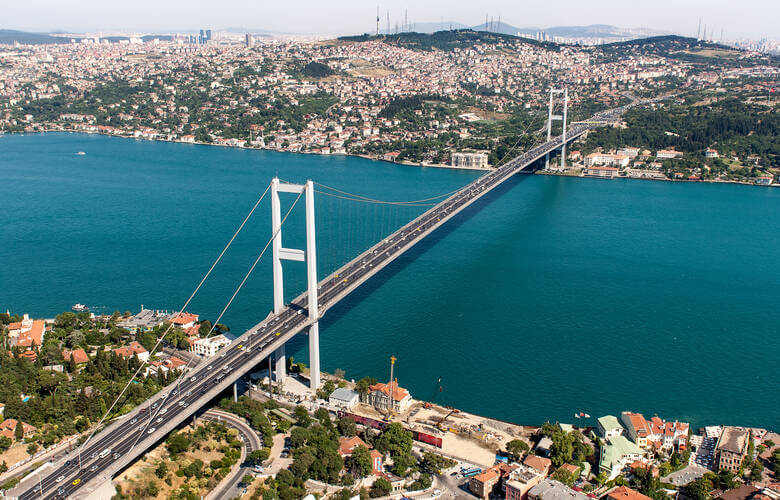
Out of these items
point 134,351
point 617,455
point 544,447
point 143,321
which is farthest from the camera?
point 143,321

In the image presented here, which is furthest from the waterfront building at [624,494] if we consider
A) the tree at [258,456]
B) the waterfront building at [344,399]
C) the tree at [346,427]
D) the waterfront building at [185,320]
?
the waterfront building at [185,320]

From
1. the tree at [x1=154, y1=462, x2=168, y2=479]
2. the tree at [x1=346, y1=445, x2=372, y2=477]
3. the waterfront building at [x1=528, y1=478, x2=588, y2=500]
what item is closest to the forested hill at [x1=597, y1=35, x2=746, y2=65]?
the waterfront building at [x1=528, y1=478, x2=588, y2=500]

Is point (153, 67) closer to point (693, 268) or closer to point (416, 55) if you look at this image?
point (416, 55)

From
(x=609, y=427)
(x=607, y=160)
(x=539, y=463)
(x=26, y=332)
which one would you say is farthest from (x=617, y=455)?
(x=607, y=160)

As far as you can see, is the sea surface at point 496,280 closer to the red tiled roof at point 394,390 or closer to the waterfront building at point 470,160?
the red tiled roof at point 394,390

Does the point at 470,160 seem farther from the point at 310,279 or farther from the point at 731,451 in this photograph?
the point at 731,451

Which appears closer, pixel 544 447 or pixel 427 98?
pixel 544 447
